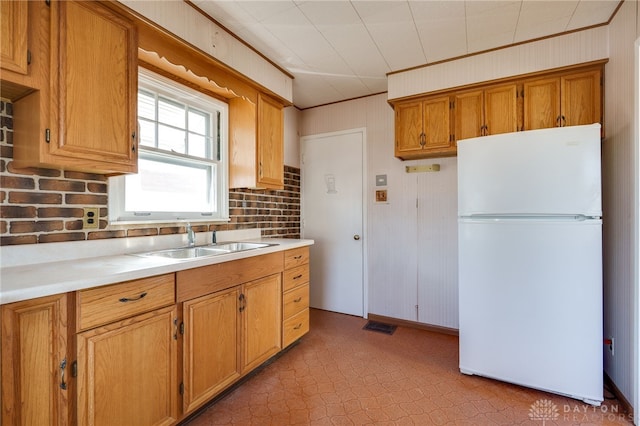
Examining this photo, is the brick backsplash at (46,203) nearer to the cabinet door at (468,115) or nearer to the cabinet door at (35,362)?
the cabinet door at (35,362)

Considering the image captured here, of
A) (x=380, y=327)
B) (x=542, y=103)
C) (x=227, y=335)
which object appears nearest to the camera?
(x=227, y=335)

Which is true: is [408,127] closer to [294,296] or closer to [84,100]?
[294,296]

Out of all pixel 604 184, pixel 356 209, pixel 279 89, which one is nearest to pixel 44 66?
pixel 279 89

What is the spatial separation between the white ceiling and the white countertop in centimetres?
159

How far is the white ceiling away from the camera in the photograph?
6.27ft

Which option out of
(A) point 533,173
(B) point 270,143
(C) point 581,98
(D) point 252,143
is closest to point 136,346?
(D) point 252,143

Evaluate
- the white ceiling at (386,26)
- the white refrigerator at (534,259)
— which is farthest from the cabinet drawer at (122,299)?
the white refrigerator at (534,259)

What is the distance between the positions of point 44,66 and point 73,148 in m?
0.35

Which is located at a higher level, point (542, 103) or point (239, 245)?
point (542, 103)

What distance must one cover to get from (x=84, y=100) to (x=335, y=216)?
2579mm

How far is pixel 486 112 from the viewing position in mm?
2484

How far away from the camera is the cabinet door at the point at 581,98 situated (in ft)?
7.01

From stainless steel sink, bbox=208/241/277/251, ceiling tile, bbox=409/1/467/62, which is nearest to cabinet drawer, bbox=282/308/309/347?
stainless steel sink, bbox=208/241/277/251

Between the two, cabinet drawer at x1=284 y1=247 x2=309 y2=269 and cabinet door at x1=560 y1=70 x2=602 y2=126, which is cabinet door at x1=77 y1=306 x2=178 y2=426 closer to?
cabinet drawer at x1=284 y1=247 x2=309 y2=269
